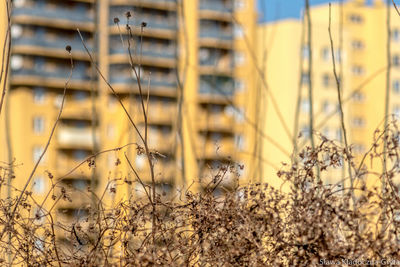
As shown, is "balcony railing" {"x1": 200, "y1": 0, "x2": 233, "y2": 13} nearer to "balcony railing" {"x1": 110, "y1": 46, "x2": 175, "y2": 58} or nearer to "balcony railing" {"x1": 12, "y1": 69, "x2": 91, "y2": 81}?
"balcony railing" {"x1": 110, "y1": 46, "x2": 175, "y2": 58}

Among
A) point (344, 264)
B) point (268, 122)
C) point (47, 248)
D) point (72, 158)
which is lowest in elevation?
point (344, 264)

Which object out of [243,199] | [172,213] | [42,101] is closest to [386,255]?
[243,199]

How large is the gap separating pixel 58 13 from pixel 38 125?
6441mm

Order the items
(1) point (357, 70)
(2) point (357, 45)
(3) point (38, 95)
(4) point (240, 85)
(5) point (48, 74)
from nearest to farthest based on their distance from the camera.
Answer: (3) point (38, 95) < (5) point (48, 74) < (4) point (240, 85) < (1) point (357, 70) < (2) point (357, 45)

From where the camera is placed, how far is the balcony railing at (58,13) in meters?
50.0

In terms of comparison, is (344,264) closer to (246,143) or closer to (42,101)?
(42,101)

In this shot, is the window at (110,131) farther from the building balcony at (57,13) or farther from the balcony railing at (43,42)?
the building balcony at (57,13)

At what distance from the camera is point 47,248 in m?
3.74

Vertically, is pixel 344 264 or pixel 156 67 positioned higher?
pixel 156 67

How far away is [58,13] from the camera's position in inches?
2020

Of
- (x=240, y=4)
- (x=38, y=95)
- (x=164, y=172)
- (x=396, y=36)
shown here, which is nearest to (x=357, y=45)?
(x=396, y=36)

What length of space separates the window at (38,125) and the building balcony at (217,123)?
29.4ft

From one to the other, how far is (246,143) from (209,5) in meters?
8.23

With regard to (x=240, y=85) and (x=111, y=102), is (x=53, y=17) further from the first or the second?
(x=240, y=85)
